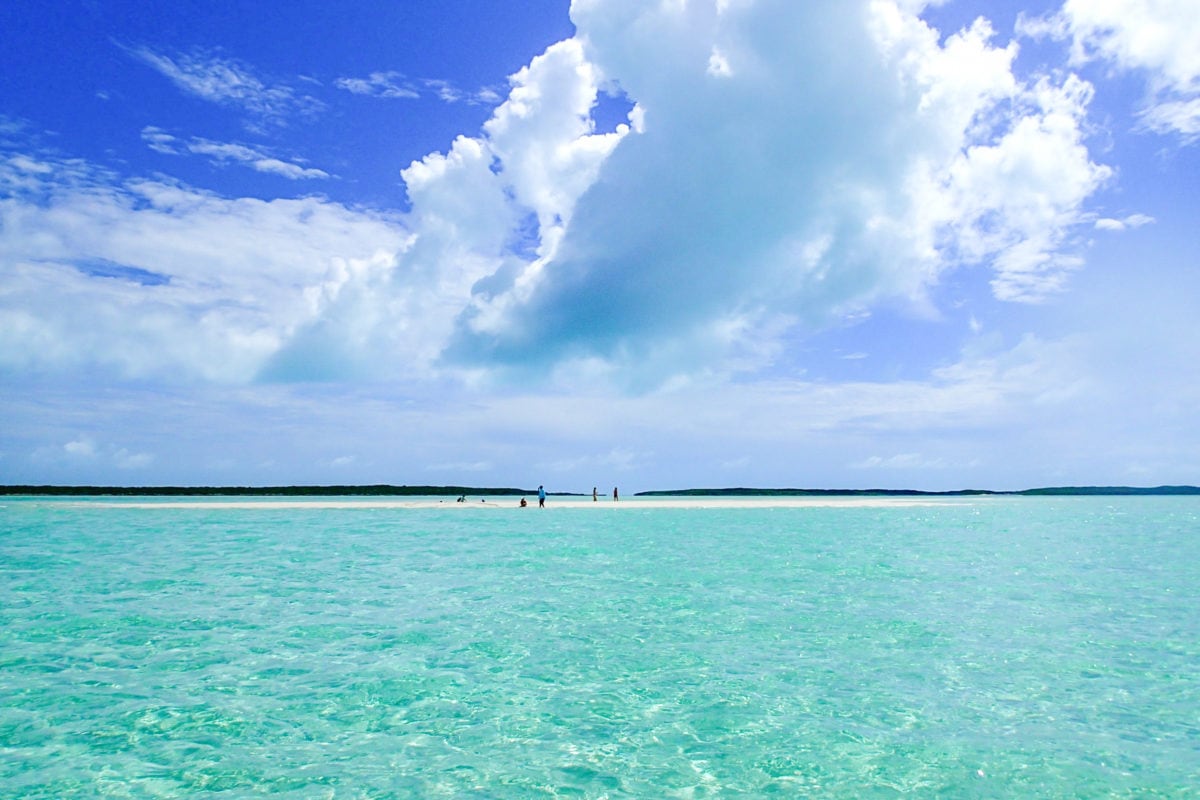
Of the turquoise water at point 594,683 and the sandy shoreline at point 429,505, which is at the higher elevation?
the sandy shoreline at point 429,505

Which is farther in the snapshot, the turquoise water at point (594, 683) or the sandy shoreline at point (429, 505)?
the sandy shoreline at point (429, 505)

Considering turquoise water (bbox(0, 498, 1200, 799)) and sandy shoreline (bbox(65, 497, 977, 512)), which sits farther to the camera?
sandy shoreline (bbox(65, 497, 977, 512))

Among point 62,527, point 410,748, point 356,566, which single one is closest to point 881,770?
point 410,748

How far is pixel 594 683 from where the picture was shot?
15.1 metres

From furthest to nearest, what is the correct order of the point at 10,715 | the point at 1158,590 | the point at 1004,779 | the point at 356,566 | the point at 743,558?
the point at 743,558 < the point at 356,566 < the point at 1158,590 < the point at 10,715 < the point at 1004,779

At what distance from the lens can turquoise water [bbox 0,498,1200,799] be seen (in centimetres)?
1063

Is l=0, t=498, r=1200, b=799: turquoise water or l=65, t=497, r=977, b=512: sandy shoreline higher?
l=65, t=497, r=977, b=512: sandy shoreline

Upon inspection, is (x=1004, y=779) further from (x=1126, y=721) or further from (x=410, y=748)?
(x=410, y=748)

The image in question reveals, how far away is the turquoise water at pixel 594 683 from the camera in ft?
34.9

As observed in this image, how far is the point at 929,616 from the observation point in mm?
22891

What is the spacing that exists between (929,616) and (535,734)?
15.9 metres

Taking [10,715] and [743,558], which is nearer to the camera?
[10,715]

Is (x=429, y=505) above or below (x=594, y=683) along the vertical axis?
above

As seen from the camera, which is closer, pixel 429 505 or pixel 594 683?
pixel 594 683
